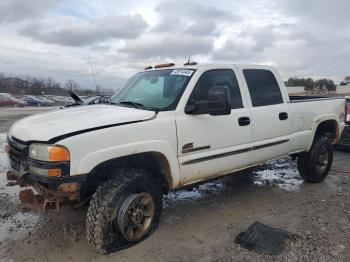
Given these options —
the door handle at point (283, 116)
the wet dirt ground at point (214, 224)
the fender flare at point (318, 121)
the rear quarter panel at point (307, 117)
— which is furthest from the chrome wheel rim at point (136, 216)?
the fender flare at point (318, 121)

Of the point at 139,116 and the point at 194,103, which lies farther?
the point at 194,103

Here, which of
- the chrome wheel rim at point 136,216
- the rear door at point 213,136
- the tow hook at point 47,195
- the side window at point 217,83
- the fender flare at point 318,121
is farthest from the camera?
the fender flare at point 318,121

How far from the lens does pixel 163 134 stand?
12.4 ft

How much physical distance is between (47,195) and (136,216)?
889 mm

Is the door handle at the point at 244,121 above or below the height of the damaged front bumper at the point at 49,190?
above

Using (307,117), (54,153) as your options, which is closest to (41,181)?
(54,153)

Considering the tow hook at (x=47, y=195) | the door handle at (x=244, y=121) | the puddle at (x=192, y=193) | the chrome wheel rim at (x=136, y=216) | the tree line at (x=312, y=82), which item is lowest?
the puddle at (x=192, y=193)

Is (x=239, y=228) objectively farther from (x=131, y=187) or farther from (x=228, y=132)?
(x=131, y=187)

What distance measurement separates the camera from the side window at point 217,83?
4.30 meters

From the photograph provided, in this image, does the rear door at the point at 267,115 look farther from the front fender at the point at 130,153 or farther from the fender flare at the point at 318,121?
the front fender at the point at 130,153

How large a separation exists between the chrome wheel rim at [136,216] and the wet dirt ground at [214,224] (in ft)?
0.51

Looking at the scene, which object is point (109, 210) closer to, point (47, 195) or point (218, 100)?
point (47, 195)


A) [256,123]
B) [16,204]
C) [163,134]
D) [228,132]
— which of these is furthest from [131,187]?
[16,204]

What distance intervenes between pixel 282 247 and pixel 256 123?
1665mm
